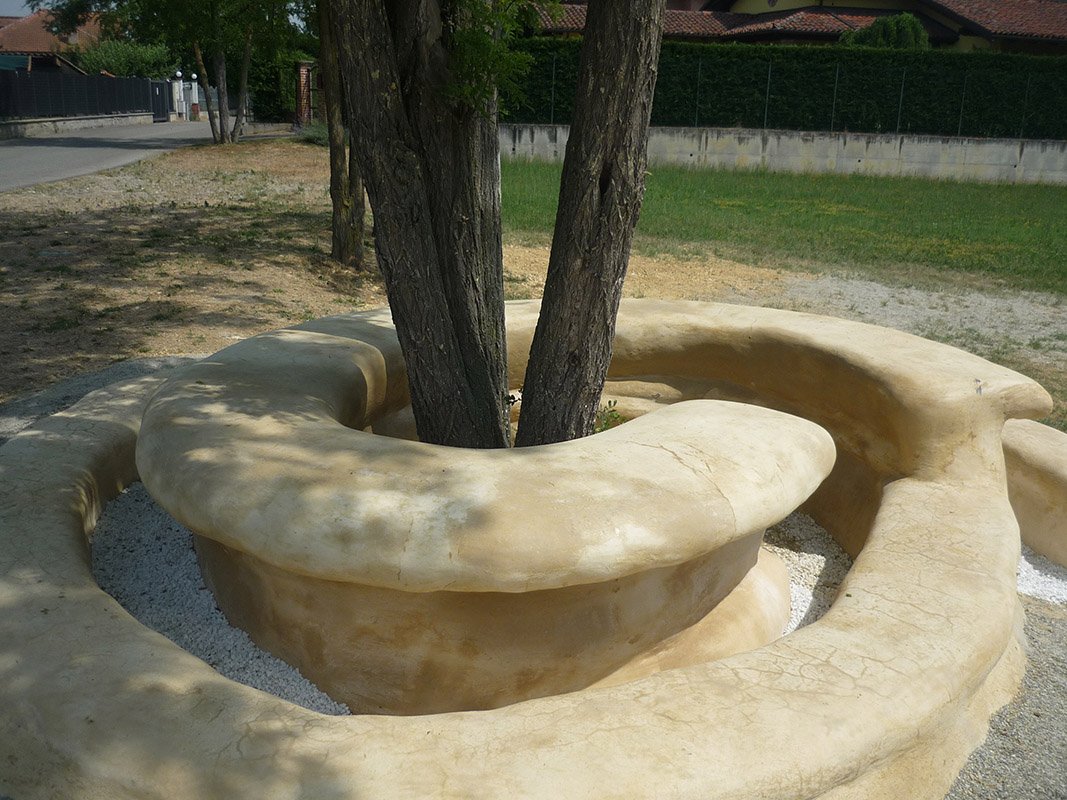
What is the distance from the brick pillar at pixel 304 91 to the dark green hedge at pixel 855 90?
13.9 meters

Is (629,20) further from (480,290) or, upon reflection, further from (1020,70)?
(1020,70)

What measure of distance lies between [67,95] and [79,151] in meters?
11.8

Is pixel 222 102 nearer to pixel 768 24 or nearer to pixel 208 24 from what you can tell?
pixel 208 24

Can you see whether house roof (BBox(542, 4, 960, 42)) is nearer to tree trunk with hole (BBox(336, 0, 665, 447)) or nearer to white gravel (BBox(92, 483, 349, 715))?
tree trunk with hole (BBox(336, 0, 665, 447))

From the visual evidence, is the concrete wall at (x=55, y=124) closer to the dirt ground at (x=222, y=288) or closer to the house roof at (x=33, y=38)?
the dirt ground at (x=222, y=288)

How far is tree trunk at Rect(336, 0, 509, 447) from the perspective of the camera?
357cm

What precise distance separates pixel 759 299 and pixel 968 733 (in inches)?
294

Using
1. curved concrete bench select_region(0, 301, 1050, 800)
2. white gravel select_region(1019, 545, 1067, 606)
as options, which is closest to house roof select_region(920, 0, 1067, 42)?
white gravel select_region(1019, 545, 1067, 606)

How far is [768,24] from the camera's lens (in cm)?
2845

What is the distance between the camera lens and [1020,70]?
912 inches

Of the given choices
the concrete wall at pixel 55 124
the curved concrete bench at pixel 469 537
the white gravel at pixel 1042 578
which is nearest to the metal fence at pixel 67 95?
the concrete wall at pixel 55 124

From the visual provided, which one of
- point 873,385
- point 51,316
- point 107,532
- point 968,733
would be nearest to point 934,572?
point 968,733

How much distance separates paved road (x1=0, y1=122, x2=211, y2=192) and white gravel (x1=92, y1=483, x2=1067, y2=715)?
39.7 ft

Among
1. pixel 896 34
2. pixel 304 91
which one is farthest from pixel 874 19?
pixel 304 91
